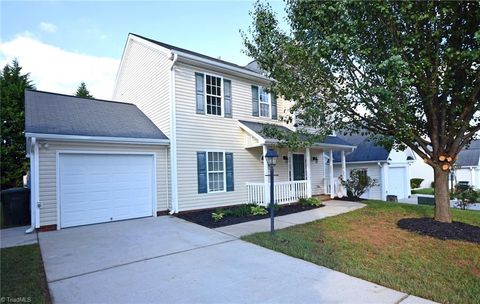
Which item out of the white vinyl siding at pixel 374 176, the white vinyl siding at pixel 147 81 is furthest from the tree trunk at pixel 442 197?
the white vinyl siding at pixel 374 176

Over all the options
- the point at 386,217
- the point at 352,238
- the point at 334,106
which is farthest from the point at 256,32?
the point at 386,217

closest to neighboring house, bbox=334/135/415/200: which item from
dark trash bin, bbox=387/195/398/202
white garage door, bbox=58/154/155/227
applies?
dark trash bin, bbox=387/195/398/202

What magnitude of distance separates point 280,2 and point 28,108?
8.34 m

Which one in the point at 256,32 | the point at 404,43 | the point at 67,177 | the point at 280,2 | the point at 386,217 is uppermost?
the point at 280,2

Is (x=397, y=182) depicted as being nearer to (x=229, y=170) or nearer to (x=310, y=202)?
(x=310, y=202)

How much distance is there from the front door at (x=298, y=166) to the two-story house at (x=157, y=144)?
12 centimetres

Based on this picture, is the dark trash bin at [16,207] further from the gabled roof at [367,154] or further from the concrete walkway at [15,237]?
the gabled roof at [367,154]

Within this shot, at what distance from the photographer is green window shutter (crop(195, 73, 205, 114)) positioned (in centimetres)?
1042

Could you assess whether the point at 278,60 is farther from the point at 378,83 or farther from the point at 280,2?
the point at 378,83

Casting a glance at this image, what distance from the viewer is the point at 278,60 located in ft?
26.0

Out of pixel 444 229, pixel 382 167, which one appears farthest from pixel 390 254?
pixel 382 167

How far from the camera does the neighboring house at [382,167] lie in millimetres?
18109

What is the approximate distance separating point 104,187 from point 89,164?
827 millimetres

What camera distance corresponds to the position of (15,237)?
7.16 meters
